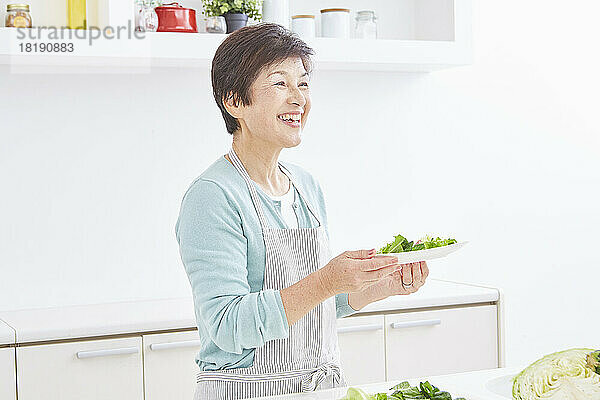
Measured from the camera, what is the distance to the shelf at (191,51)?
8.61ft

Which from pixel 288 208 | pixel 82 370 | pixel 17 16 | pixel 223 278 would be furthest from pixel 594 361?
pixel 17 16

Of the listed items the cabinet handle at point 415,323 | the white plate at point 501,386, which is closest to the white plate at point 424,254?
the white plate at point 501,386

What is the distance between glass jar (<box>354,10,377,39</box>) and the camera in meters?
3.09

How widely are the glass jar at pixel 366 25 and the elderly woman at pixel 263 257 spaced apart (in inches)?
48.6

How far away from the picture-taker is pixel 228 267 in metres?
1.68

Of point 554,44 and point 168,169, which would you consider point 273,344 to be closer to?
point 168,169

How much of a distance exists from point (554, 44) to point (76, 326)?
2442mm

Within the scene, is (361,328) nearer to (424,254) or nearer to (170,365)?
(170,365)

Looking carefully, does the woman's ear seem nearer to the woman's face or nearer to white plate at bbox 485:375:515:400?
the woman's face

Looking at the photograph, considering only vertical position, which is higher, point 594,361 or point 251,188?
point 251,188

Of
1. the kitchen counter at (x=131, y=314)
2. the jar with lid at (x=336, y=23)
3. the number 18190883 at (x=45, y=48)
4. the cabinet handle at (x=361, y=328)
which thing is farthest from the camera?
the jar with lid at (x=336, y=23)

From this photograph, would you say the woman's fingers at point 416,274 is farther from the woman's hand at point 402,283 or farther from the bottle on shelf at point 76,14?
the bottle on shelf at point 76,14

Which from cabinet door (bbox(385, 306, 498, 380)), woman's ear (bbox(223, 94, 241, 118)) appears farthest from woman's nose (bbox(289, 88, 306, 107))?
cabinet door (bbox(385, 306, 498, 380))

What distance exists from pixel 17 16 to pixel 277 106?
1242 millimetres
